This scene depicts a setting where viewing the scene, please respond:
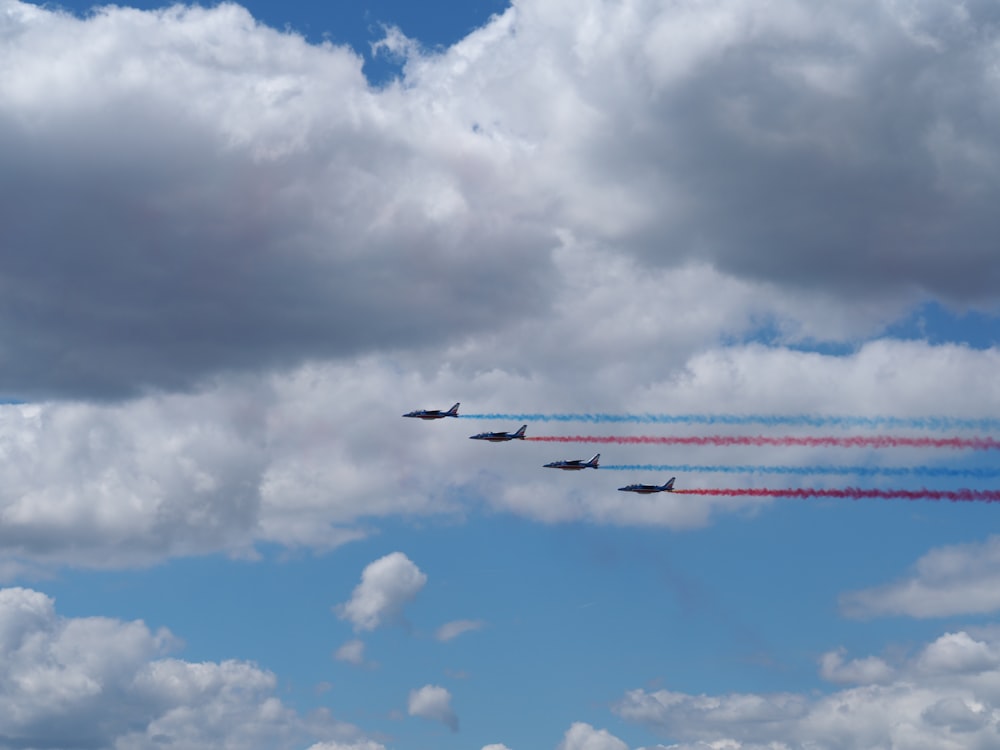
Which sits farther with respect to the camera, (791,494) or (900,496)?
(791,494)

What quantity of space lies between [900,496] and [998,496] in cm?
2351

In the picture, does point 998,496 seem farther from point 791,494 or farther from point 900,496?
point 791,494

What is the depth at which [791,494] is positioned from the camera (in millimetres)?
181250

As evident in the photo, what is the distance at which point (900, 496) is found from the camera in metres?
162

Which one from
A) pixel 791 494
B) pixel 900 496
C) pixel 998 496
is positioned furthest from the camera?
pixel 791 494

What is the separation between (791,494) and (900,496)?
2139 centimetres

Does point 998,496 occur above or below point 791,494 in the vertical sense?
below

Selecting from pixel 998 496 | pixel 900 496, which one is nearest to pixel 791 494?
pixel 900 496

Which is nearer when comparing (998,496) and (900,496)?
(998,496)

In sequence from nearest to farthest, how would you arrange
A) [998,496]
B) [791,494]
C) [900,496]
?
[998,496]
[900,496]
[791,494]

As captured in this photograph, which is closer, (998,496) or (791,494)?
(998,496)

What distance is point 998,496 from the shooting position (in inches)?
5482
